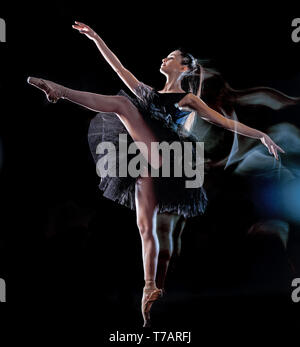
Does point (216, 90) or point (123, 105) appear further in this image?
point (216, 90)

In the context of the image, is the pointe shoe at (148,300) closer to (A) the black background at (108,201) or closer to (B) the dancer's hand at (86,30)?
(A) the black background at (108,201)

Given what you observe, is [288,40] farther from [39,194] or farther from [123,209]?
[39,194]

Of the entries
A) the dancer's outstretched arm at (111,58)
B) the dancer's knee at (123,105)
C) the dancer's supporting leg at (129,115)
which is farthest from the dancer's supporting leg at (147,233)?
the dancer's outstretched arm at (111,58)

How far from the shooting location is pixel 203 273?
6.59 feet

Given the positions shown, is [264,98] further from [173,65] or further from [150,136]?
[150,136]

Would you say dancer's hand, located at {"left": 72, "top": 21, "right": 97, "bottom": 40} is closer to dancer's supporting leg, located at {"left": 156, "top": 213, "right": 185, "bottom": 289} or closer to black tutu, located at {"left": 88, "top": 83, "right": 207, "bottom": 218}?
black tutu, located at {"left": 88, "top": 83, "right": 207, "bottom": 218}

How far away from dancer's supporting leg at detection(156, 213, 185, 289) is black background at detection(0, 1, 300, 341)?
0.07 m

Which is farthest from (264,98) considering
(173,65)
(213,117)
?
(173,65)

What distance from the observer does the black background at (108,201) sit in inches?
77.4

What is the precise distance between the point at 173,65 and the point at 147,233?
0.81 metres

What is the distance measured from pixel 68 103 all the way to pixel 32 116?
0.61ft

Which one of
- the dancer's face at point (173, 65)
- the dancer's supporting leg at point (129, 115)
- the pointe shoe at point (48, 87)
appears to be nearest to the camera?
the pointe shoe at point (48, 87)

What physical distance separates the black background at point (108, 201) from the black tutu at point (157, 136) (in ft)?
0.31

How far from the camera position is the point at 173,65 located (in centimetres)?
200
